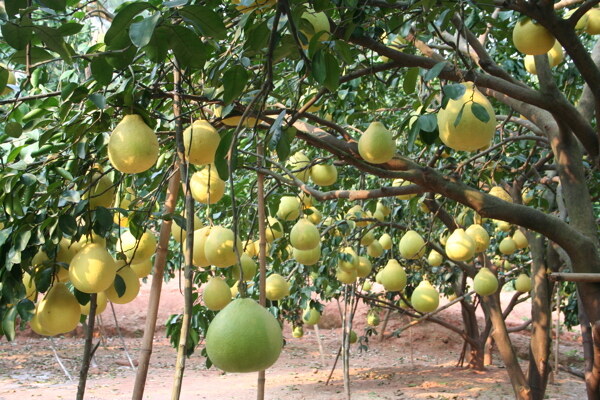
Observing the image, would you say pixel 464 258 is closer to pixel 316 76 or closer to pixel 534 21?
pixel 534 21

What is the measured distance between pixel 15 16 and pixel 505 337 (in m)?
4.51

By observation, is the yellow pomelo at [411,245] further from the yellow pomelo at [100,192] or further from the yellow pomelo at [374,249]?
the yellow pomelo at [100,192]

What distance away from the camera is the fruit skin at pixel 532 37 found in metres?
1.89

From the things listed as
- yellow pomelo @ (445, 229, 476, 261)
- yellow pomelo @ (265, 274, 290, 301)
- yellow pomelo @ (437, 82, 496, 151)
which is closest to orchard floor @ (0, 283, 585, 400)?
yellow pomelo @ (445, 229, 476, 261)

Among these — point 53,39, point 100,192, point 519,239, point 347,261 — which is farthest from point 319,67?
point 519,239

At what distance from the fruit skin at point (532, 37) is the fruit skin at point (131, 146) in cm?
132

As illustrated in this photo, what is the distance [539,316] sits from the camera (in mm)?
4016

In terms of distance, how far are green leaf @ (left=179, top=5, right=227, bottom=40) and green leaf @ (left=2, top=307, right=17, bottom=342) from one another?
84cm

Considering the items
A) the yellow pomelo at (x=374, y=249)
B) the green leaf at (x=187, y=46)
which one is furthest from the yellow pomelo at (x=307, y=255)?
the green leaf at (x=187, y=46)

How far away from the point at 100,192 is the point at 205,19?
64cm

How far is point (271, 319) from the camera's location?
0.95 meters

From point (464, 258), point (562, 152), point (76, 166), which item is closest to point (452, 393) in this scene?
point (464, 258)

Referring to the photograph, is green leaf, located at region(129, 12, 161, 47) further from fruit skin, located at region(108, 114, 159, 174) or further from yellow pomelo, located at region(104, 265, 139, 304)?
yellow pomelo, located at region(104, 265, 139, 304)

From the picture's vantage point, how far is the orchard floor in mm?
7695
